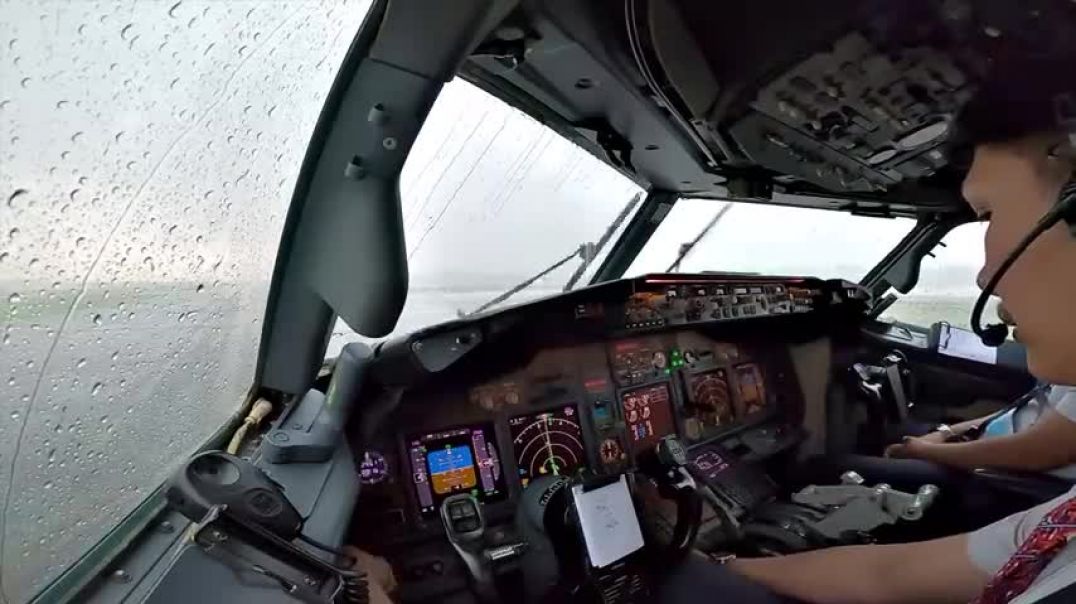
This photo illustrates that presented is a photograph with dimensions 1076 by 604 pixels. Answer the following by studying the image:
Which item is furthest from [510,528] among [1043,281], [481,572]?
[1043,281]

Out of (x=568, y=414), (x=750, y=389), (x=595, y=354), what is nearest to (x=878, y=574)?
(x=568, y=414)

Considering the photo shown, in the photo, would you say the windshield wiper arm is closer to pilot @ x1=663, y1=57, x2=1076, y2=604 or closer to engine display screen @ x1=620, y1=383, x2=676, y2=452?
engine display screen @ x1=620, y1=383, x2=676, y2=452

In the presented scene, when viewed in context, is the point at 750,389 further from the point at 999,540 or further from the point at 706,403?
the point at 999,540

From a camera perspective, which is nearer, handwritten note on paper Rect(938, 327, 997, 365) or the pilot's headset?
the pilot's headset

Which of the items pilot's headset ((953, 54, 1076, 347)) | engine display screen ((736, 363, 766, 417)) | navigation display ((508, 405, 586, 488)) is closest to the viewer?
pilot's headset ((953, 54, 1076, 347))

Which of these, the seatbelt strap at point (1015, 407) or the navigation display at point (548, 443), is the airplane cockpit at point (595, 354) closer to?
the navigation display at point (548, 443)

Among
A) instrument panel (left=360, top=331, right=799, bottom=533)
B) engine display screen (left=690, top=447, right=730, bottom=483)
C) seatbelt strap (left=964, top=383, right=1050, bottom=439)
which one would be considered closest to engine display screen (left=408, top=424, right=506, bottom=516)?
instrument panel (left=360, top=331, right=799, bottom=533)

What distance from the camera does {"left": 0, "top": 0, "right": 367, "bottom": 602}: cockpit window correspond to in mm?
763

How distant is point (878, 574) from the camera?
1.42 metres

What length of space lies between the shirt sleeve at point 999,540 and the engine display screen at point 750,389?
1929 millimetres

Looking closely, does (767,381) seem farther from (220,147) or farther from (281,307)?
(220,147)

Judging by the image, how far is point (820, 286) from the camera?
3.48 metres

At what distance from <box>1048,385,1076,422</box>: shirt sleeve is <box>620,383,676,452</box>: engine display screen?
1.31 meters

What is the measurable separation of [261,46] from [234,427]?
80 centimetres
